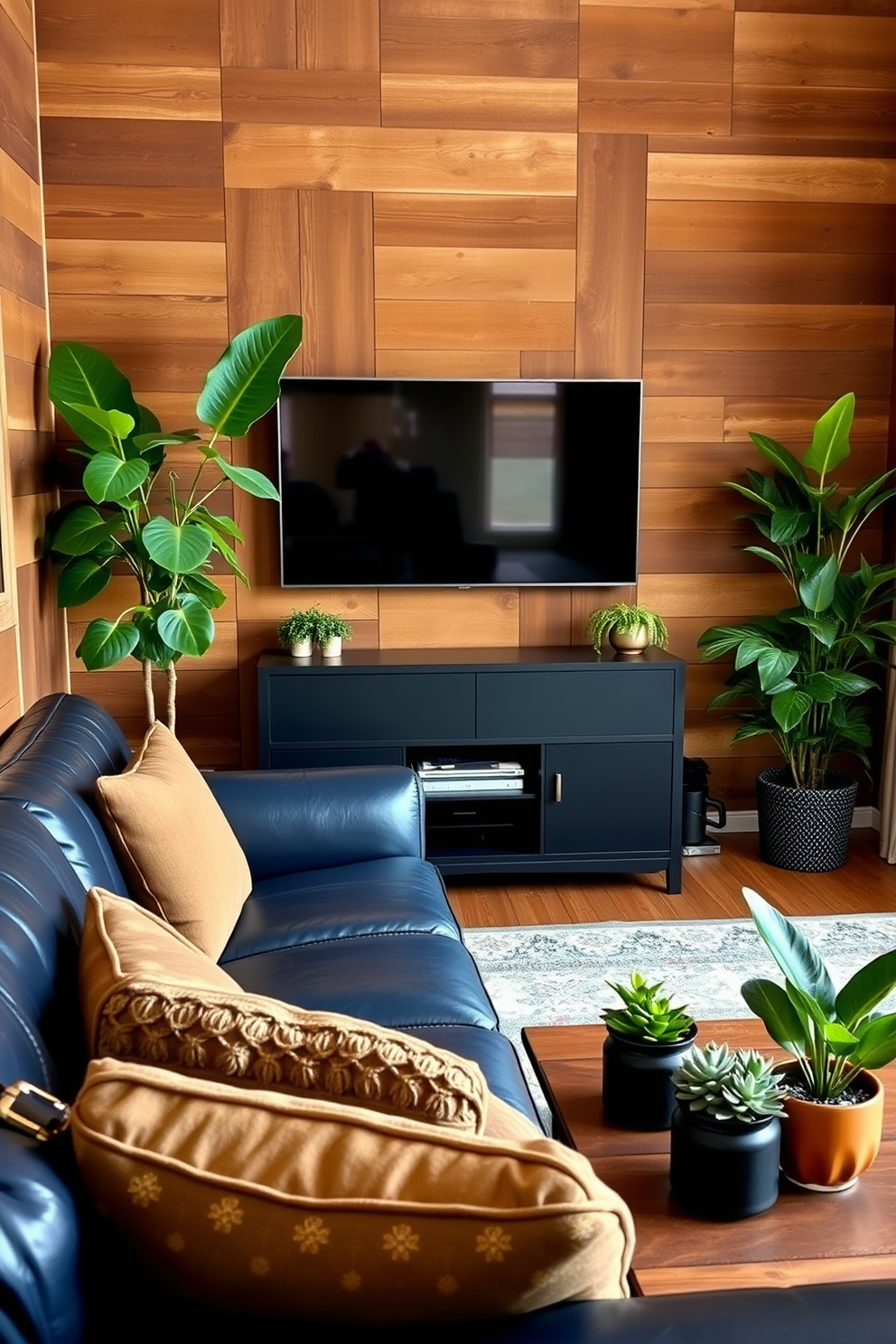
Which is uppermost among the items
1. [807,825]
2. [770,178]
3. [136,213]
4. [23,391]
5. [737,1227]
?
[770,178]

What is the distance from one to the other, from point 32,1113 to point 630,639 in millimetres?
3119

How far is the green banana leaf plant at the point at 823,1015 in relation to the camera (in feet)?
4.99

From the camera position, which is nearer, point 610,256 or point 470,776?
point 470,776

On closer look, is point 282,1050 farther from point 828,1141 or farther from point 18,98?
point 18,98

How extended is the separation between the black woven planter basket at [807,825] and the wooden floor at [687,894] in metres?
0.04

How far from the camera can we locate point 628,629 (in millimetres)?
3928

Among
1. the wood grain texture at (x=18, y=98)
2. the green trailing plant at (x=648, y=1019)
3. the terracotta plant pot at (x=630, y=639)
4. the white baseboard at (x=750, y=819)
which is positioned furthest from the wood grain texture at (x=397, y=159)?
the green trailing plant at (x=648, y=1019)

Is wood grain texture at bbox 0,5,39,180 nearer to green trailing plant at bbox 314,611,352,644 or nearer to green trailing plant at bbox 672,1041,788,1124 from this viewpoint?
green trailing plant at bbox 314,611,352,644

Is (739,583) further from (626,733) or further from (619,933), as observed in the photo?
(619,933)

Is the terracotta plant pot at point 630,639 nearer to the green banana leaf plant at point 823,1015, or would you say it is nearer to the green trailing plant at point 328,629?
the green trailing plant at point 328,629

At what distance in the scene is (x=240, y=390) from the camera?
3590 mm

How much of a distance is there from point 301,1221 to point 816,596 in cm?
333

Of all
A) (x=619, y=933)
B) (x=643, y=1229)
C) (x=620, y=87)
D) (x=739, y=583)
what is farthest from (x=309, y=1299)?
(x=620, y=87)

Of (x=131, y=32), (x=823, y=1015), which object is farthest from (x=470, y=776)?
(x=131, y=32)
